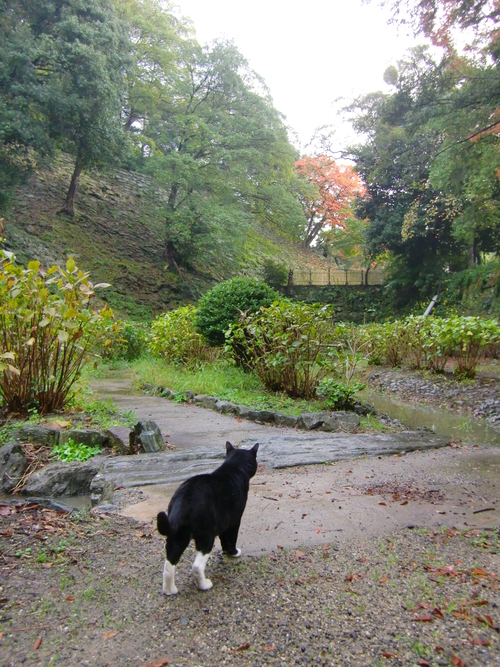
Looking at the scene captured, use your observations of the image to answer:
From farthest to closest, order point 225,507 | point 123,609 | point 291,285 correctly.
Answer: point 291,285 → point 225,507 → point 123,609

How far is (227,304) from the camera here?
8.00 metres

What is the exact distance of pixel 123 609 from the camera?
1.62 m

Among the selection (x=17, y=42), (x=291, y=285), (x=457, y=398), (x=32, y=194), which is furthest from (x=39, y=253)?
(x=457, y=398)

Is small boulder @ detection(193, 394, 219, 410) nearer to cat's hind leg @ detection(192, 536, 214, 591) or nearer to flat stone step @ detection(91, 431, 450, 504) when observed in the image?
flat stone step @ detection(91, 431, 450, 504)

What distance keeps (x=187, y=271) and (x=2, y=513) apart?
16.5 m

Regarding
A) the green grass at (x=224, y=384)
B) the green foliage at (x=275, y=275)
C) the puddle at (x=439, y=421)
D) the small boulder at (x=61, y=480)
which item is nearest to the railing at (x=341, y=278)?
the green foliage at (x=275, y=275)

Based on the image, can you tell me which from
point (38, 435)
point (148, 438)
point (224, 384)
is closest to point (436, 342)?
point (224, 384)

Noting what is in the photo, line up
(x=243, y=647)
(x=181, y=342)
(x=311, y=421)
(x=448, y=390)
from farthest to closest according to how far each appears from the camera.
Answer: (x=181, y=342) → (x=448, y=390) → (x=311, y=421) → (x=243, y=647)

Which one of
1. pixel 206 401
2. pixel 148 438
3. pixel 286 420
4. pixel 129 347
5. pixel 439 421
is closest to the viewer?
pixel 148 438

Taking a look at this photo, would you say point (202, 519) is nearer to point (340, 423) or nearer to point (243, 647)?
point (243, 647)

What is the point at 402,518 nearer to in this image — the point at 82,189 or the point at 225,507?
the point at 225,507

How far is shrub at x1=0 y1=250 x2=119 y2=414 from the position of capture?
3.78m

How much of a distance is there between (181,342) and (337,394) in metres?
3.95

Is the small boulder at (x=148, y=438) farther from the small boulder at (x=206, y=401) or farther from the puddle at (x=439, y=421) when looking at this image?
the puddle at (x=439, y=421)
